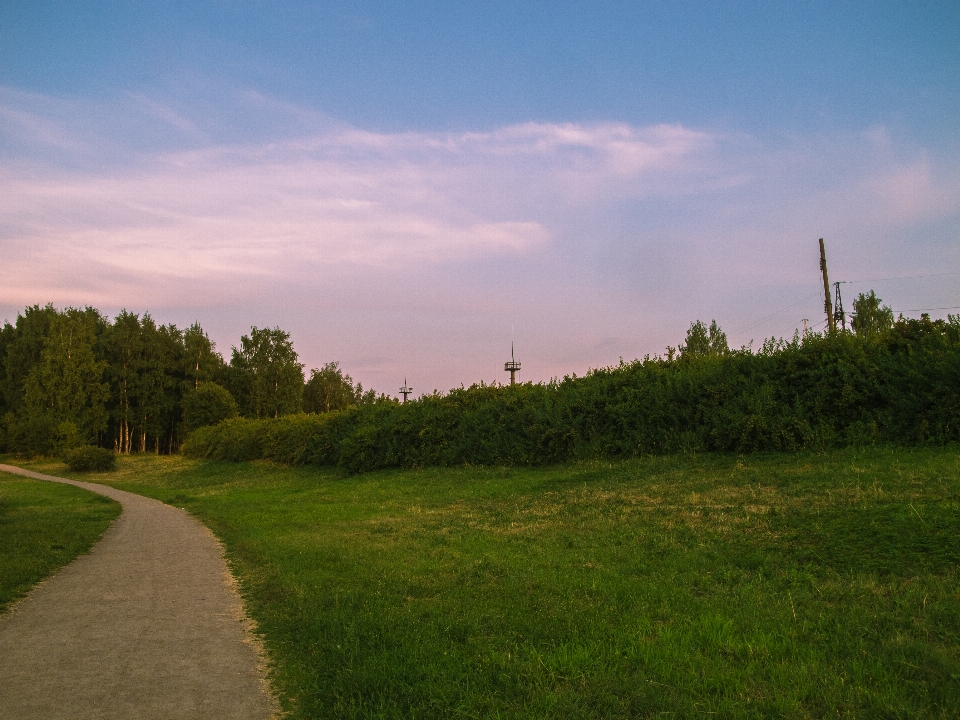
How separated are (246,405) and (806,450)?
65784mm

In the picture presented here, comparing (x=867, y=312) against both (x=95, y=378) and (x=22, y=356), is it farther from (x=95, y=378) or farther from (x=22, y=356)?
(x=22, y=356)

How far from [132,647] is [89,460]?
42318 millimetres

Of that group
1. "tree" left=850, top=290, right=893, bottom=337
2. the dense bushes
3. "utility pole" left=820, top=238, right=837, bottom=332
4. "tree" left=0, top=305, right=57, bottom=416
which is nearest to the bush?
the dense bushes

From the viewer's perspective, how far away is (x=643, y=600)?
6891mm

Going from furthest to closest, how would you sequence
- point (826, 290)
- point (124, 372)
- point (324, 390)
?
point (324, 390) → point (124, 372) → point (826, 290)

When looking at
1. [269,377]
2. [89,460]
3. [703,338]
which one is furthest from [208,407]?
[703,338]

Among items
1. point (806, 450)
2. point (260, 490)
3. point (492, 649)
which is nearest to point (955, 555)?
point (492, 649)

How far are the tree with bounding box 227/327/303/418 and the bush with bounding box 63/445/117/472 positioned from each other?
2632 cm

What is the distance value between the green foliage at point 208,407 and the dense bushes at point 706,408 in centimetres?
3690

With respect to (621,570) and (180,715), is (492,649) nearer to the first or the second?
(180,715)

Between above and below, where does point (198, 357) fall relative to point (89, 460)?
above

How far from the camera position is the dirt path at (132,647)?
4766mm

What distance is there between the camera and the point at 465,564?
9219 millimetres

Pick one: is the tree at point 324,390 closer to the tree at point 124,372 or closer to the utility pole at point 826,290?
the tree at point 124,372
